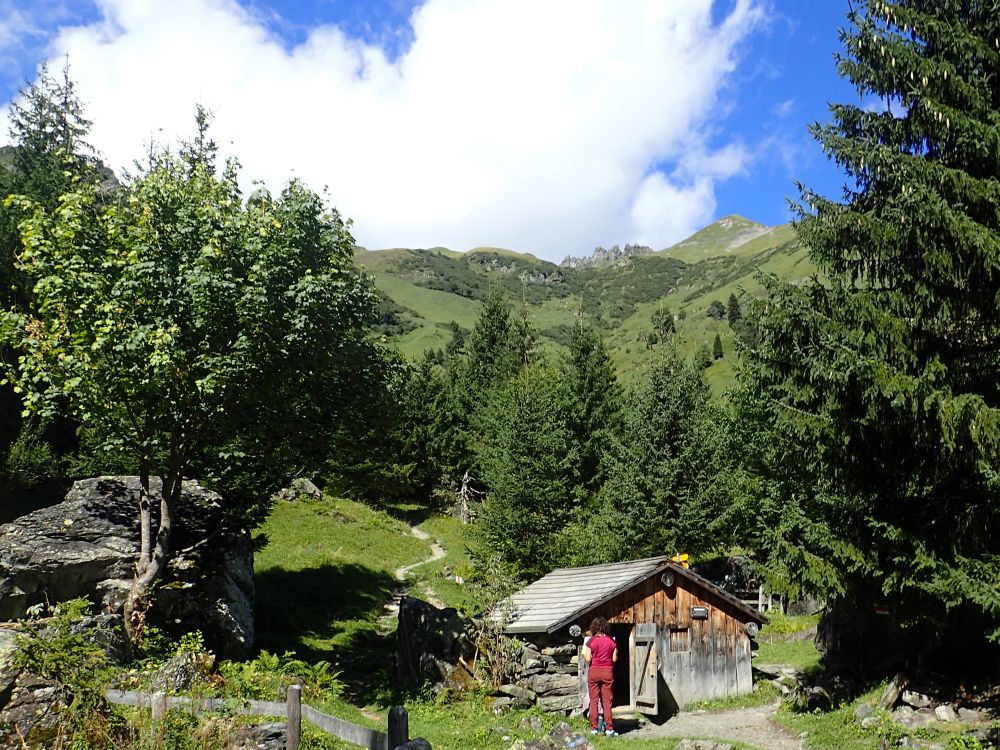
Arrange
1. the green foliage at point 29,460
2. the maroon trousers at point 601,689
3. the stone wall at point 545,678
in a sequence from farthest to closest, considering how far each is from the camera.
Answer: the green foliage at point 29,460 → the stone wall at point 545,678 → the maroon trousers at point 601,689

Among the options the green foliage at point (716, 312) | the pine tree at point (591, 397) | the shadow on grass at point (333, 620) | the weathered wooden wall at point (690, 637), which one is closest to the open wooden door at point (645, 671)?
the weathered wooden wall at point (690, 637)

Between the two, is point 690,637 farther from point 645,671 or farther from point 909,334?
point 909,334

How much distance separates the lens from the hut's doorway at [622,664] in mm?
20312

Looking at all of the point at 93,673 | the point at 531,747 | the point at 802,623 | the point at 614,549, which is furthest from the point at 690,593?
the point at 93,673

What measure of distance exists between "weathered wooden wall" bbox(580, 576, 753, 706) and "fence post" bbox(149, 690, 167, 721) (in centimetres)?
1253

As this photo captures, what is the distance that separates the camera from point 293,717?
984cm

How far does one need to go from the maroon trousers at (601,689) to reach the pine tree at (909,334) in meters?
4.52

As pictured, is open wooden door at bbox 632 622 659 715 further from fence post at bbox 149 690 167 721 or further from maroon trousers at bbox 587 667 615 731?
fence post at bbox 149 690 167 721

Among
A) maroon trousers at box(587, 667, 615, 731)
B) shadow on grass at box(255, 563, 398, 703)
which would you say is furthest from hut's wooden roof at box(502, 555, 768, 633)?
shadow on grass at box(255, 563, 398, 703)

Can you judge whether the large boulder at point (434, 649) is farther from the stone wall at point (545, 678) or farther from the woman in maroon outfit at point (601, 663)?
the woman in maroon outfit at point (601, 663)

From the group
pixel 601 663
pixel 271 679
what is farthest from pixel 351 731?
pixel 601 663

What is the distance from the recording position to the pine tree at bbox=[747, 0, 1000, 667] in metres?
11.5

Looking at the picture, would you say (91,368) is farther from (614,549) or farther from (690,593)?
(614,549)

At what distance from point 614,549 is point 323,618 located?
12681 millimetres
